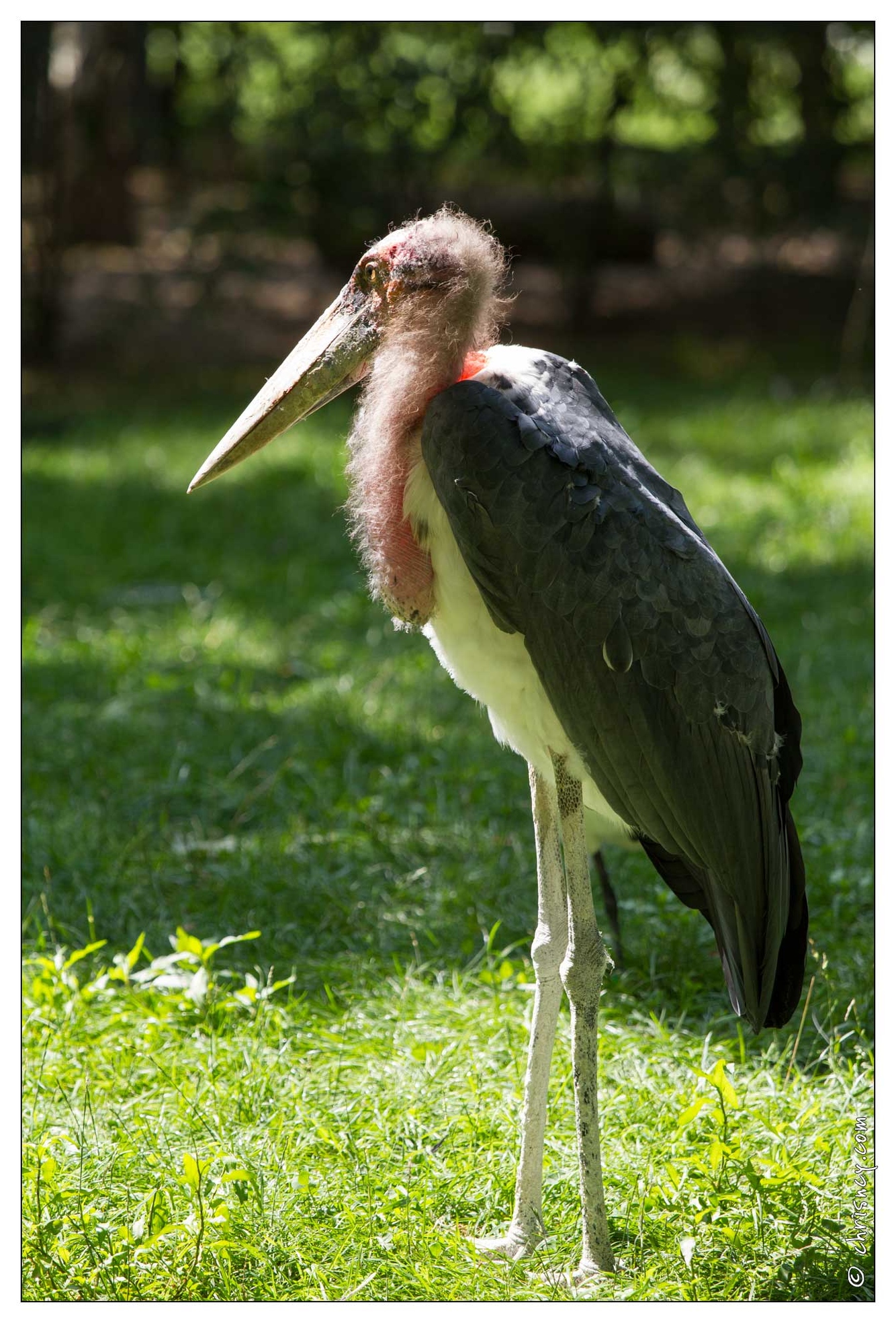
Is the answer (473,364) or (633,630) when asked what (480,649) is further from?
(473,364)

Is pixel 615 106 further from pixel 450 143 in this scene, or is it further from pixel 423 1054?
pixel 423 1054

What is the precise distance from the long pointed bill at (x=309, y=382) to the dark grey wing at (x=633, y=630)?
0.24 m

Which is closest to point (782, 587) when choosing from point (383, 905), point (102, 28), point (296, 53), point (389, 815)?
point (389, 815)

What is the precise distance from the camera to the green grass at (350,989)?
2229 millimetres

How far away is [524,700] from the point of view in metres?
2.11

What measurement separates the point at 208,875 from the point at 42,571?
281 cm

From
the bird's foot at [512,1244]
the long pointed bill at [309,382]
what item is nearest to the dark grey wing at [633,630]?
the long pointed bill at [309,382]

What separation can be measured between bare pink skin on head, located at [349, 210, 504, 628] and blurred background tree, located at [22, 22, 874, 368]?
719 cm

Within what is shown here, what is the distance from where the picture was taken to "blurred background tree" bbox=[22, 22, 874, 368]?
921 centimetres

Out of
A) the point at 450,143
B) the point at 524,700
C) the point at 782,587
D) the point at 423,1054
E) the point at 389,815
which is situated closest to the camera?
the point at 524,700

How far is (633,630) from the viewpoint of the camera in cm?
199

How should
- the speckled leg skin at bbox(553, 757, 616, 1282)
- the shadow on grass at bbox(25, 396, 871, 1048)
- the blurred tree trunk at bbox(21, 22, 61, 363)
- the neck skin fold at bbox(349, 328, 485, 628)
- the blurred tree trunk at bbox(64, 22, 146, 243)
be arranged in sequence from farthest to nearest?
the blurred tree trunk at bbox(64, 22, 146, 243) < the blurred tree trunk at bbox(21, 22, 61, 363) < the shadow on grass at bbox(25, 396, 871, 1048) < the speckled leg skin at bbox(553, 757, 616, 1282) < the neck skin fold at bbox(349, 328, 485, 628)

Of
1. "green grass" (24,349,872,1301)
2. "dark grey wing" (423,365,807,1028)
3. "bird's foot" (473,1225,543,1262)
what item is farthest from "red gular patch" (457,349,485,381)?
"bird's foot" (473,1225,543,1262)

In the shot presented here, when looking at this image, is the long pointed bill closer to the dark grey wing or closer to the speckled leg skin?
the dark grey wing
